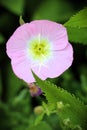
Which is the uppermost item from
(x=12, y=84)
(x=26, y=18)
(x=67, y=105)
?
(x=67, y=105)

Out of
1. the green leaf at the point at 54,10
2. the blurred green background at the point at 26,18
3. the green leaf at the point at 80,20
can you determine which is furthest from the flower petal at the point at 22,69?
the green leaf at the point at 54,10

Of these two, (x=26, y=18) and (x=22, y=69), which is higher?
(x=22, y=69)

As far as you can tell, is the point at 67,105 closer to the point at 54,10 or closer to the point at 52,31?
the point at 52,31

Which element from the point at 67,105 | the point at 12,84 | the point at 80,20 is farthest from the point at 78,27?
the point at 12,84

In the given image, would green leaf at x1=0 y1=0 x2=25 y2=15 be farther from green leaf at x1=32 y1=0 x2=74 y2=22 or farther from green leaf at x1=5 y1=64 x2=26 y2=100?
green leaf at x1=5 y1=64 x2=26 y2=100


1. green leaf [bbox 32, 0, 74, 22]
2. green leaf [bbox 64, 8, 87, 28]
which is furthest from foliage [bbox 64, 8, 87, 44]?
green leaf [bbox 32, 0, 74, 22]

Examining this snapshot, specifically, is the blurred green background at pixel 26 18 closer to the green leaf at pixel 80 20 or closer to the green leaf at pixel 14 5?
the green leaf at pixel 14 5
